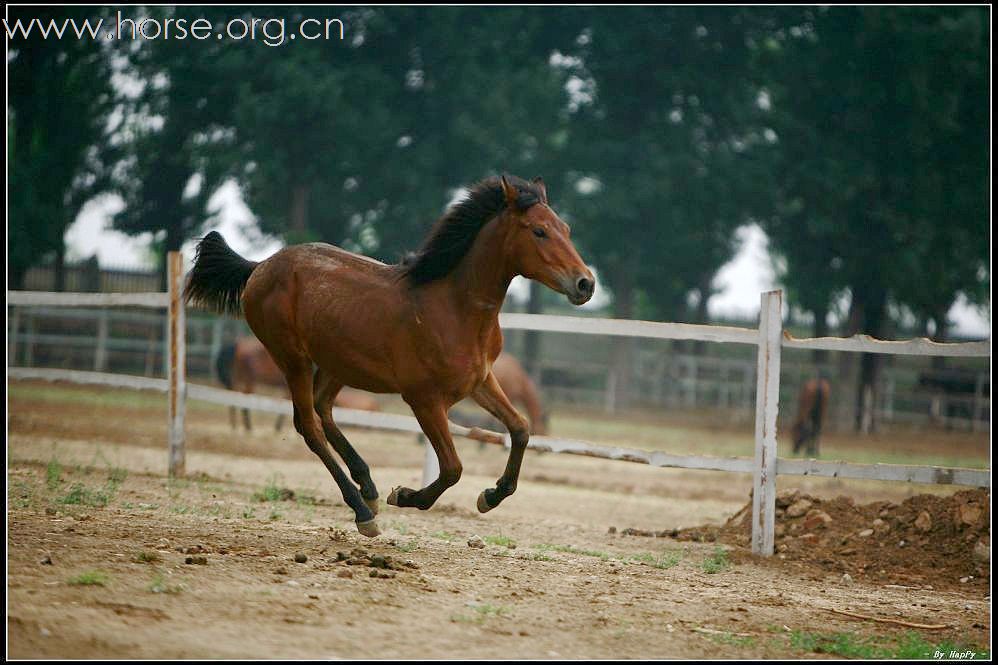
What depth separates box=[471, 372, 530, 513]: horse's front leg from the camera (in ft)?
20.0

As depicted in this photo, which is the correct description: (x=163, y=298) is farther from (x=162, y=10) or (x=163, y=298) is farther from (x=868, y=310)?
(x=868, y=310)

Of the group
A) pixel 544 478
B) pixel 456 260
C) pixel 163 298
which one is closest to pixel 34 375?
pixel 163 298

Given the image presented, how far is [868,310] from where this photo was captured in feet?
85.9

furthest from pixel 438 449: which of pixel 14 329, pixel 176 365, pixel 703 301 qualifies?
pixel 703 301

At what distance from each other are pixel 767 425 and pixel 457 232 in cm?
253

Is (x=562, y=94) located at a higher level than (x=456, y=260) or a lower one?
higher

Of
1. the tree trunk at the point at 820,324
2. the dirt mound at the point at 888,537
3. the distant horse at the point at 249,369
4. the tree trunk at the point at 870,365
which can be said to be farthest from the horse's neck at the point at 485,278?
the tree trunk at the point at 820,324

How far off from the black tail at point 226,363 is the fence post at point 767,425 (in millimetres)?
11861

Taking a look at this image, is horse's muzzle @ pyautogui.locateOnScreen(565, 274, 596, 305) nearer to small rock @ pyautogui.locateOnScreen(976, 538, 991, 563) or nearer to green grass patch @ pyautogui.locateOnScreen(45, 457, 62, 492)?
small rock @ pyautogui.locateOnScreen(976, 538, 991, 563)

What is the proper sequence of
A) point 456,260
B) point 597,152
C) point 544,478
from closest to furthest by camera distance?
point 456,260 < point 544,478 < point 597,152

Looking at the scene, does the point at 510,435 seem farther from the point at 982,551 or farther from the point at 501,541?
the point at 982,551

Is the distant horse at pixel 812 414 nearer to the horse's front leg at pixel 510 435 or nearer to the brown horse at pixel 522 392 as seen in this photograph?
the brown horse at pixel 522 392

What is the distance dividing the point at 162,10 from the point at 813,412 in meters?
17.4

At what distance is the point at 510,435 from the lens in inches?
244
